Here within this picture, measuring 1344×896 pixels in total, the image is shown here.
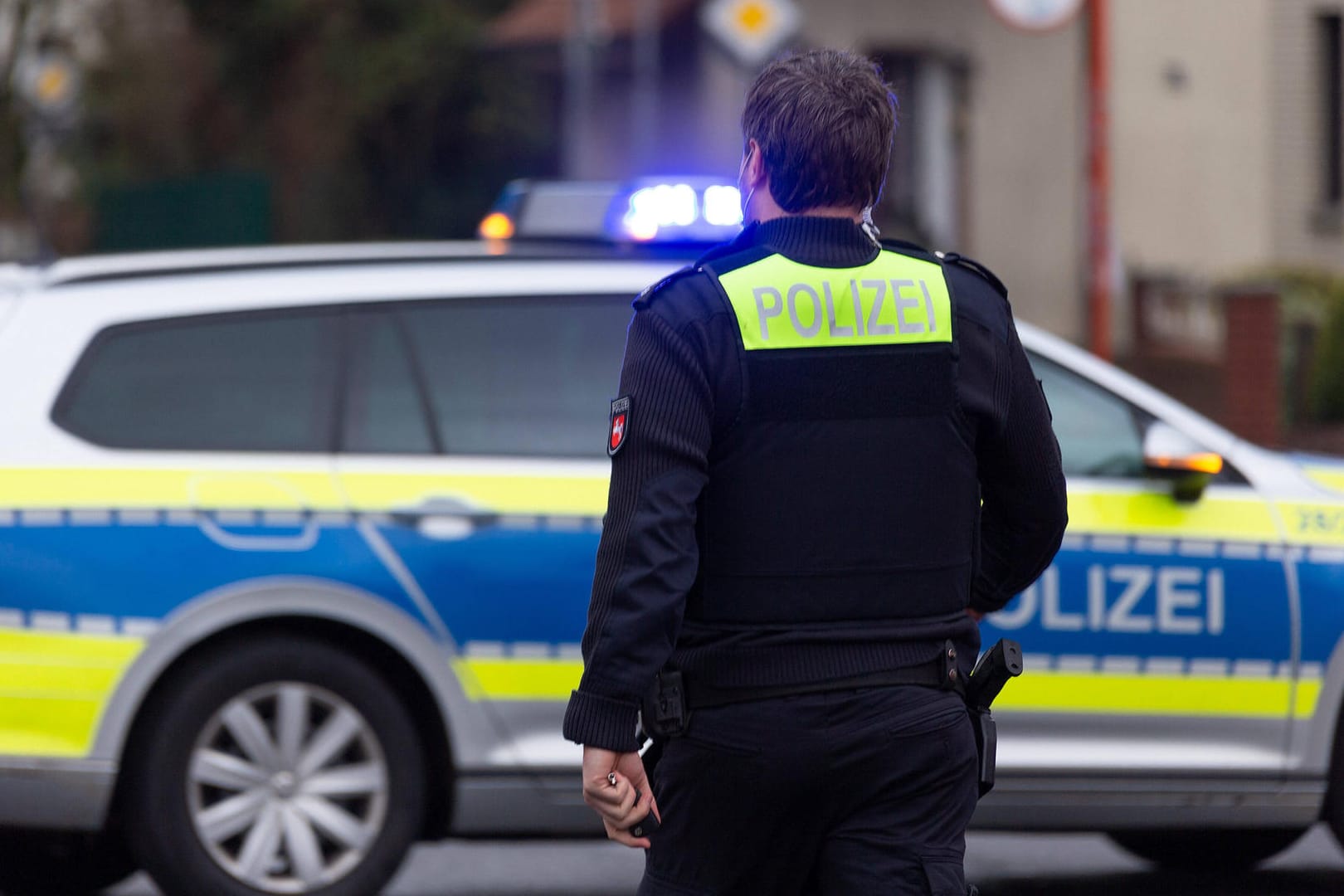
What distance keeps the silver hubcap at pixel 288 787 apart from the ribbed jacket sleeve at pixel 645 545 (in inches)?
97.3

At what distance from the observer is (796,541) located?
2824mm

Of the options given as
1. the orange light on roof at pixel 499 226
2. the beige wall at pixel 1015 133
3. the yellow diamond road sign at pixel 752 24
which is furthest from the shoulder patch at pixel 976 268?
the beige wall at pixel 1015 133

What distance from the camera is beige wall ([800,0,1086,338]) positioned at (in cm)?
2039

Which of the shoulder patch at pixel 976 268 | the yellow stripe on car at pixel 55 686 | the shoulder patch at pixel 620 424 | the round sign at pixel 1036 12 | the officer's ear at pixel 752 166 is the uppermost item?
the round sign at pixel 1036 12

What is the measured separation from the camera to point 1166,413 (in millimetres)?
5469

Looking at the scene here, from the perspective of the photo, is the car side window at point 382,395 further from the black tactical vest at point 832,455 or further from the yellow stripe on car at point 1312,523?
the black tactical vest at point 832,455

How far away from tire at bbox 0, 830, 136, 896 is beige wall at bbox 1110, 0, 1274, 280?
15.9 metres

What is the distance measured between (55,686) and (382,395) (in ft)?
3.44

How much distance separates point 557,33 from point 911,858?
2567cm

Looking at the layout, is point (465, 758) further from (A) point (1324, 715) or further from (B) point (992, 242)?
(B) point (992, 242)

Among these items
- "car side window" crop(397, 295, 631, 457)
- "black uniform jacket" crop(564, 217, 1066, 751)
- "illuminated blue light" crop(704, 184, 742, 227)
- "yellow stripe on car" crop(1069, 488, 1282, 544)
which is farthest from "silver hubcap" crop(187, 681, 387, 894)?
"black uniform jacket" crop(564, 217, 1066, 751)

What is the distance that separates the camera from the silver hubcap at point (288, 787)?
5.05 meters

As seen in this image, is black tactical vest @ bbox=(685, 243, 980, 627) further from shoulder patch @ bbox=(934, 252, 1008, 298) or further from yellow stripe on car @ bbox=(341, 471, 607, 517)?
yellow stripe on car @ bbox=(341, 471, 607, 517)

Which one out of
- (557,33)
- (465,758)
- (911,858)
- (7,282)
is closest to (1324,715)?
(465,758)
